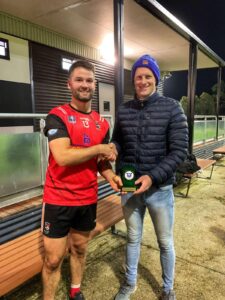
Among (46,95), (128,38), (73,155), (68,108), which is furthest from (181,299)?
(128,38)

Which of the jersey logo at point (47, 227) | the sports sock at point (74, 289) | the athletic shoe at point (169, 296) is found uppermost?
the jersey logo at point (47, 227)

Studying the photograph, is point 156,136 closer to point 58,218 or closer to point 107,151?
point 107,151

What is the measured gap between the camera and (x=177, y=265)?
293 centimetres

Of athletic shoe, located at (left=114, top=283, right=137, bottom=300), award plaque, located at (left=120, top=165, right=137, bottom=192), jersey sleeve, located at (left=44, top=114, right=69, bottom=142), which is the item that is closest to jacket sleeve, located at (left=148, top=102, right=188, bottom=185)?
award plaque, located at (left=120, top=165, right=137, bottom=192)

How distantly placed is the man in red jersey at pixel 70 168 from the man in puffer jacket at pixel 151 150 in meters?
0.24

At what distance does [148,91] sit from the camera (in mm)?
2029

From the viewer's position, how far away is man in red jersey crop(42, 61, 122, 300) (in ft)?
5.79

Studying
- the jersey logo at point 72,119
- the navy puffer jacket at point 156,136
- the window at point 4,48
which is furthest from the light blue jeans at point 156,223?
the window at point 4,48

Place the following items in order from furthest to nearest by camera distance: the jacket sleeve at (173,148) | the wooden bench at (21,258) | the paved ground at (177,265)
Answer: the paved ground at (177,265)
the jacket sleeve at (173,148)
the wooden bench at (21,258)

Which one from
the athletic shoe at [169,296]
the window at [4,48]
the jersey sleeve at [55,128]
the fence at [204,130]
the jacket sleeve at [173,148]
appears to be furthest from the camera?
the fence at [204,130]

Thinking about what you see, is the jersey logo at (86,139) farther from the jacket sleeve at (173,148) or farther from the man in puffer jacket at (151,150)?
the jacket sleeve at (173,148)

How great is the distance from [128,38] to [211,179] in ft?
16.0

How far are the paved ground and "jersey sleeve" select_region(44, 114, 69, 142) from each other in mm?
1551

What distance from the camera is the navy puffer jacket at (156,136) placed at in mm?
1981
